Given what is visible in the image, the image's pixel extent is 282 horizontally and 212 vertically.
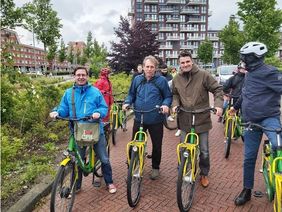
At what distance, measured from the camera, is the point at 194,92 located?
4.57 metres

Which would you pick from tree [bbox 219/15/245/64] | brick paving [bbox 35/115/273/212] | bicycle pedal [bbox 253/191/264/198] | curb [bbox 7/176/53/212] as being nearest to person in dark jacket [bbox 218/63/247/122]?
brick paving [bbox 35/115/273/212]

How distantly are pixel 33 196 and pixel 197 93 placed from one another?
9.23 feet

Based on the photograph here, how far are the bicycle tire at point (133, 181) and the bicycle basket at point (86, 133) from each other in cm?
58

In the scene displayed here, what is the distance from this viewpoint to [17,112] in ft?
25.3

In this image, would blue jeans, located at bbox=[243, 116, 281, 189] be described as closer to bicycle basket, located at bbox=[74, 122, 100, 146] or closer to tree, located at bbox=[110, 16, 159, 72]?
bicycle basket, located at bbox=[74, 122, 100, 146]

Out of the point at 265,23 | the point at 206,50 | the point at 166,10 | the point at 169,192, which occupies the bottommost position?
the point at 169,192

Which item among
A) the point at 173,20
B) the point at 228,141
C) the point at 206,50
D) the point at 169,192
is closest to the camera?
the point at 169,192

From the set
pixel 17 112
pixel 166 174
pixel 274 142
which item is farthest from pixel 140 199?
pixel 17 112

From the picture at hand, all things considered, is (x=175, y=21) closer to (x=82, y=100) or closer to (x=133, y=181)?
(x=82, y=100)

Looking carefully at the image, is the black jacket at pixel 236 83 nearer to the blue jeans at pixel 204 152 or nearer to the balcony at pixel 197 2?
the blue jeans at pixel 204 152

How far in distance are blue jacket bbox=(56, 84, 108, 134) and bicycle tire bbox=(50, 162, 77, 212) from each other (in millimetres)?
750

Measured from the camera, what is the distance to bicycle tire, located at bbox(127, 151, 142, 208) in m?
4.06

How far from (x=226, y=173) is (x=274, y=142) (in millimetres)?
2000

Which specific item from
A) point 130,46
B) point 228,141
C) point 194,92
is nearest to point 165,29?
point 130,46
